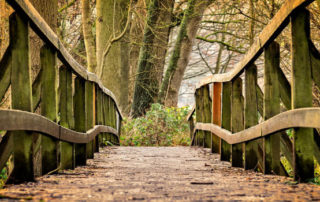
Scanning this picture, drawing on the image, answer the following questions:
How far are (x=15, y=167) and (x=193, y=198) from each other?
1217mm

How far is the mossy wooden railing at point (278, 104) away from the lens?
114 inches

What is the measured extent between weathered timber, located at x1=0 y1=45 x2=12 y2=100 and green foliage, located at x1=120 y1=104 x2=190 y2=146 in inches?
364

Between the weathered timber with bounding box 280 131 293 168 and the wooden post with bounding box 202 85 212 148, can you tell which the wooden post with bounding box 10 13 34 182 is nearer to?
the weathered timber with bounding box 280 131 293 168

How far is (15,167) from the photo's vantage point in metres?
2.88

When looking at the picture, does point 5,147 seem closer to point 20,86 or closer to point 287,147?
point 20,86

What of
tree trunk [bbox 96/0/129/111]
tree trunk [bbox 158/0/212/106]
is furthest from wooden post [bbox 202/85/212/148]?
tree trunk [bbox 158/0/212/106]

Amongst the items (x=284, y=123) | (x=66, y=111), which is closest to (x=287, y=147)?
(x=284, y=123)

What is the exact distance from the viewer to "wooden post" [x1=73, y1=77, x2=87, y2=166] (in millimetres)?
4766

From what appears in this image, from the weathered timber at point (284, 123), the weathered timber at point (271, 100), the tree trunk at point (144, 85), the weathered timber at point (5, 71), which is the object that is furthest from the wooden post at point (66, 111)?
the tree trunk at point (144, 85)

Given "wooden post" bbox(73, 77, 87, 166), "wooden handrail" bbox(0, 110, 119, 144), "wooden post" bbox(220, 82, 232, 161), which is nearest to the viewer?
"wooden handrail" bbox(0, 110, 119, 144)

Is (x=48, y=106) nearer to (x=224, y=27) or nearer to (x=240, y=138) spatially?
(x=240, y=138)

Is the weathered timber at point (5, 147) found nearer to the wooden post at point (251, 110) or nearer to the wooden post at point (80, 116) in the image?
the wooden post at point (80, 116)

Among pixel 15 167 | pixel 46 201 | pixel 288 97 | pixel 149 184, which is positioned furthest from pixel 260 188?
pixel 15 167

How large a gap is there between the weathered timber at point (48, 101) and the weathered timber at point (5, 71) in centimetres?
53
